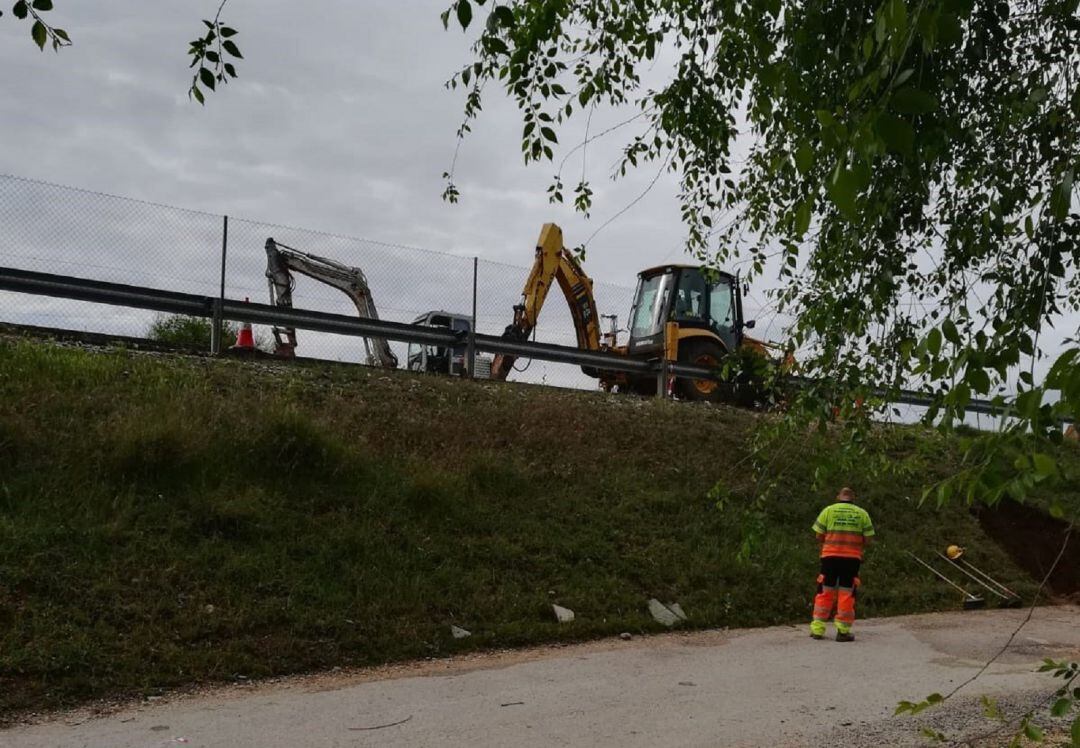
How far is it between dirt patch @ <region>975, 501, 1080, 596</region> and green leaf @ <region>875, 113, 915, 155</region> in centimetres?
1303

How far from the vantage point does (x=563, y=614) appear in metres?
8.12

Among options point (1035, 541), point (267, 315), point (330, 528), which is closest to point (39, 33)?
point (330, 528)

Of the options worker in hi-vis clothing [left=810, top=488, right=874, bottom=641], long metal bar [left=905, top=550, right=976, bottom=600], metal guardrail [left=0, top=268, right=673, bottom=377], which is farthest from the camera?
long metal bar [left=905, top=550, right=976, bottom=600]

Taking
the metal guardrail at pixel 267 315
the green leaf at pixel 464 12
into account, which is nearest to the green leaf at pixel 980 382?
the green leaf at pixel 464 12

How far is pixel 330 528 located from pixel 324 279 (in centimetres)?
797

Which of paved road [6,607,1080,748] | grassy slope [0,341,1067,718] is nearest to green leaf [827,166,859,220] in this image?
grassy slope [0,341,1067,718]

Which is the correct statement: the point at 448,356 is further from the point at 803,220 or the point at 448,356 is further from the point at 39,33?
the point at 803,220

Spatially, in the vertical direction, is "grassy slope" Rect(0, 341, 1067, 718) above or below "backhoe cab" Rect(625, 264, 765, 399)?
below

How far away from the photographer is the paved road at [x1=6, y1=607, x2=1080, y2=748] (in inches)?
201

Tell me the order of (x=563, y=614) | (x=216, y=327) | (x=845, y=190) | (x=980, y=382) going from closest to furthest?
(x=845, y=190), (x=980, y=382), (x=563, y=614), (x=216, y=327)

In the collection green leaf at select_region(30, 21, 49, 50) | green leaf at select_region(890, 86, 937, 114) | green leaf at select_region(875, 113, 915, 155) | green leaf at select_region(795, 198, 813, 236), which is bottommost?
green leaf at select_region(795, 198, 813, 236)

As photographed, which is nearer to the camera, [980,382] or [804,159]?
[804,159]

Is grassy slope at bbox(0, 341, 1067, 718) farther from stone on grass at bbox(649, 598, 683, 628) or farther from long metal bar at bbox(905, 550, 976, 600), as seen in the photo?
long metal bar at bbox(905, 550, 976, 600)

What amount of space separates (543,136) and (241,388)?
690 centimetres
